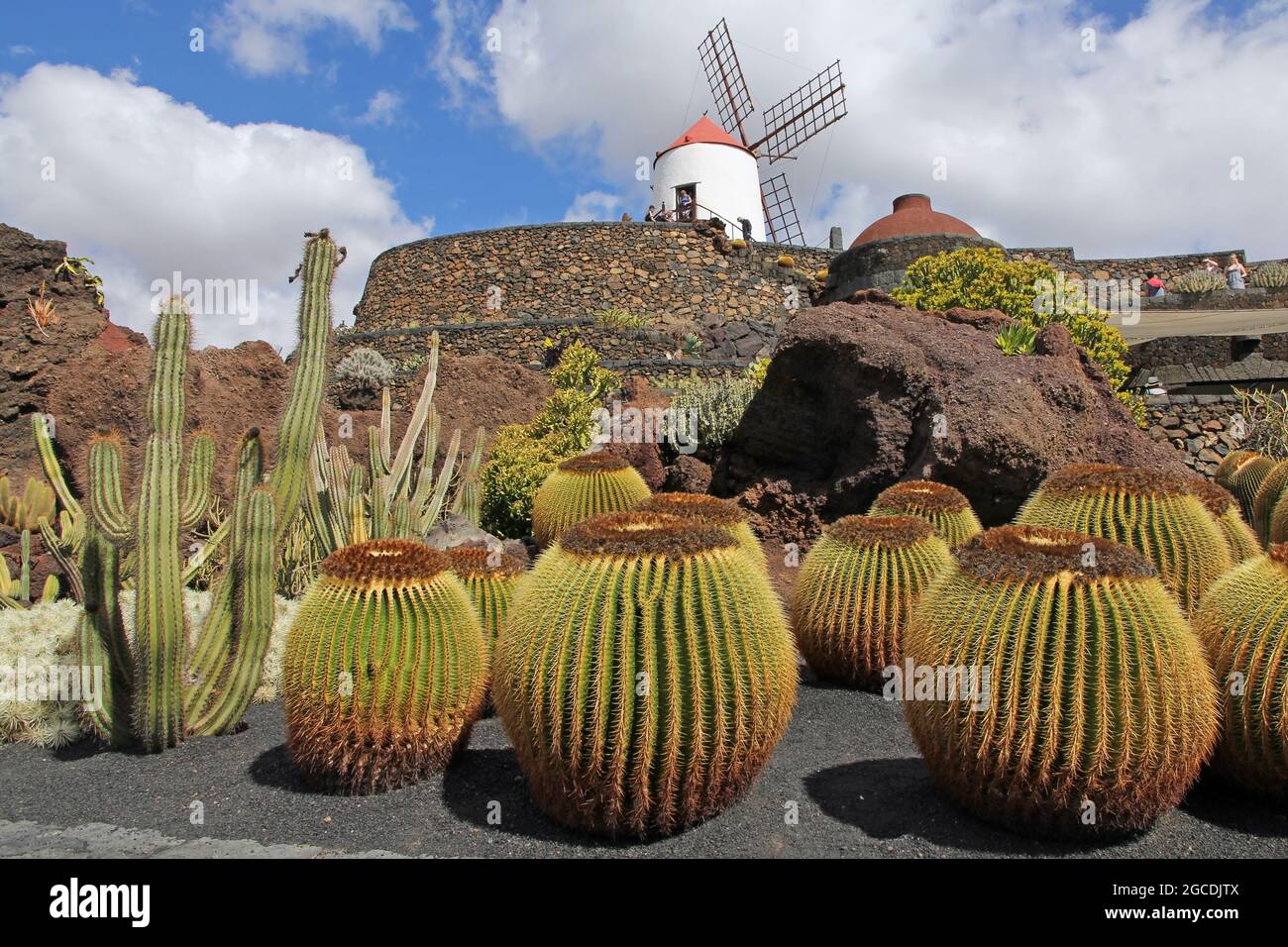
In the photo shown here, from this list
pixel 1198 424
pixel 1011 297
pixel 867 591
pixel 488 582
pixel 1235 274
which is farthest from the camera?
pixel 1235 274

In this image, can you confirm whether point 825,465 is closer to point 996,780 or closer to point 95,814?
point 996,780

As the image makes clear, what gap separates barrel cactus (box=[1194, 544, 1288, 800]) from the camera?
12.1 feet

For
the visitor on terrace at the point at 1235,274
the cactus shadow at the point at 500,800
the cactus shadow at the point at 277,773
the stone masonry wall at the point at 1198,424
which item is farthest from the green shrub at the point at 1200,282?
the cactus shadow at the point at 277,773

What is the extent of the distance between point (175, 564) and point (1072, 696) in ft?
13.3

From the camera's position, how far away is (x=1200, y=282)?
24172 mm

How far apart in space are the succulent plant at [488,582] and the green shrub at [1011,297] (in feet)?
29.7

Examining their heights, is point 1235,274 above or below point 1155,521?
above

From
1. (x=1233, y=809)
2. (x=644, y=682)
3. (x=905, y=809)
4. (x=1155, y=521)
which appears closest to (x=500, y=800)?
(x=644, y=682)

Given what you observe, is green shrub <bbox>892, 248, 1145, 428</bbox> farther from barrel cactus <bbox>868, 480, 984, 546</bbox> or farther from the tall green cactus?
the tall green cactus

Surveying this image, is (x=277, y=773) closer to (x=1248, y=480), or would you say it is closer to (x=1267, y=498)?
(x=1267, y=498)

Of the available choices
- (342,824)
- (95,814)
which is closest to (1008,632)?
(342,824)

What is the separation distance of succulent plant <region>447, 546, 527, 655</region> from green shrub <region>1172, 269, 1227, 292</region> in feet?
76.8

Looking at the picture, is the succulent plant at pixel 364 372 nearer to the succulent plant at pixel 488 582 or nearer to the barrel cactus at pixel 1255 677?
the succulent plant at pixel 488 582

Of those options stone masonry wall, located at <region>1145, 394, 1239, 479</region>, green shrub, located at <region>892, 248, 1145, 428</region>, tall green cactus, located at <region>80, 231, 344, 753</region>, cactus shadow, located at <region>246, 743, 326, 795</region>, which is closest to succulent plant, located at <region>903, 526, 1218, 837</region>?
cactus shadow, located at <region>246, 743, 326, 795</region>
